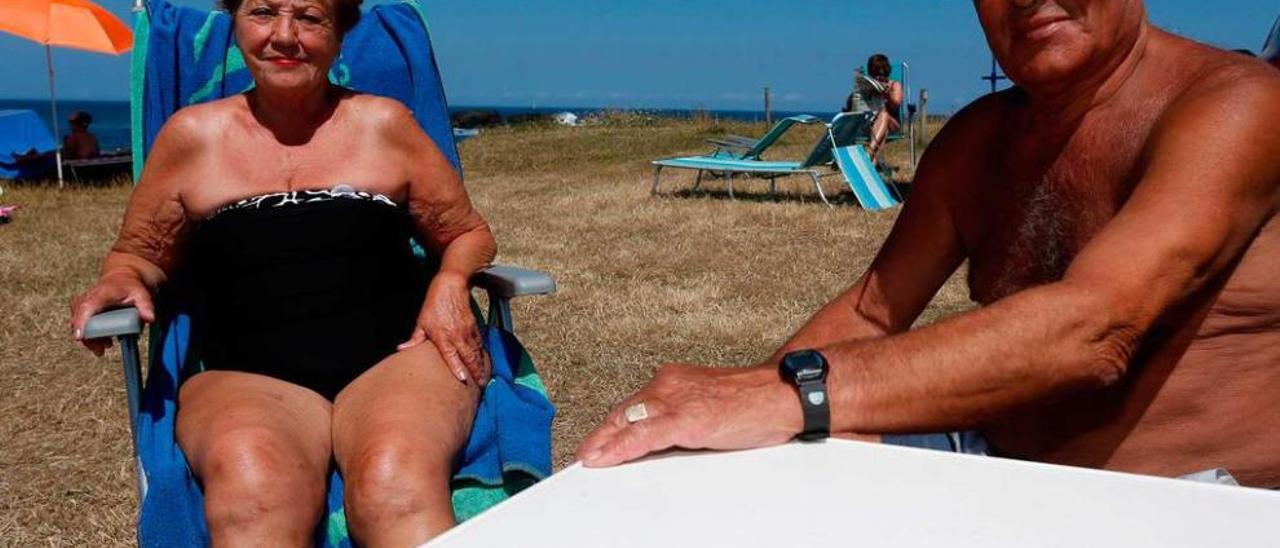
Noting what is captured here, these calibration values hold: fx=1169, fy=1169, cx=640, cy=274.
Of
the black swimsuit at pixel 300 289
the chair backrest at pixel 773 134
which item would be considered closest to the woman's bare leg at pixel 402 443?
the black swimsuit at pixel 300 289

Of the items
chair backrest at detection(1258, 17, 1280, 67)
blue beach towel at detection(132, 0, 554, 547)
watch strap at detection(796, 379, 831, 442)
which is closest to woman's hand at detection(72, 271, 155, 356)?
blue beach towel at detection(132, 0, 554, 547)

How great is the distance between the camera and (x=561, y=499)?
1.20 meters

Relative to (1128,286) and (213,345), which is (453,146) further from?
(1128,286)

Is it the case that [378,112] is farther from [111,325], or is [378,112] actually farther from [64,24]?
[64,24]

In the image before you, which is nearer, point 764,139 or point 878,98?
point 764,139

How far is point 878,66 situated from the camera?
12531mm

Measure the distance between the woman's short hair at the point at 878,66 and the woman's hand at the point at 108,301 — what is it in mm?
10842

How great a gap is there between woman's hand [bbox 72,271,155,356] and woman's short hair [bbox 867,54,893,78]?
10842 millimetres

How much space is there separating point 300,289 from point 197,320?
301mm

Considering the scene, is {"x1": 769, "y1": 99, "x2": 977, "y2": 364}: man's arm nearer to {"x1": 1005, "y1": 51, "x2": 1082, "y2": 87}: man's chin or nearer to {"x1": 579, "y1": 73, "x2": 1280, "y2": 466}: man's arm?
{"x1": 1005, "y1": 51, "x2": 1082, "y2": 87}: man's chin

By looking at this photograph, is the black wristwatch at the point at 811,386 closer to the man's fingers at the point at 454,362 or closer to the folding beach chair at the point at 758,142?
the man's fingers at the point at 454,362

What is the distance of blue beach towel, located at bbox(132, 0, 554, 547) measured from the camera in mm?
2170

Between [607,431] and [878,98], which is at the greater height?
[607,431]

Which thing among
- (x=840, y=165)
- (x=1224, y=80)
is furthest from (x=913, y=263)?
(x=840, y=165)
